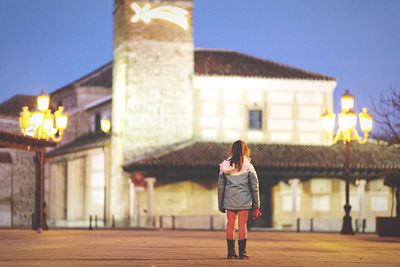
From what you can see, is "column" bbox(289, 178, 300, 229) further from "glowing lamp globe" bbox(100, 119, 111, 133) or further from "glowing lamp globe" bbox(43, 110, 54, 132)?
"glowing lamp globe" bbox(43, 110, 54, 132)

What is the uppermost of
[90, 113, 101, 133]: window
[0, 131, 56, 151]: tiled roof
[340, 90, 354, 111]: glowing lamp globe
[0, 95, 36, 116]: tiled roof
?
[0, 95, 36, 116]: tiled roof

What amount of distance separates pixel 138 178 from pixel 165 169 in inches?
80.8

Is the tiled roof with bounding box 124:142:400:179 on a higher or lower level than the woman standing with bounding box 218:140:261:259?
higher

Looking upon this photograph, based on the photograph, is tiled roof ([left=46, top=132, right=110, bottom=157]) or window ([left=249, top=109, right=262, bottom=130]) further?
tiled roof ([left=46, top=132, right=110, bottom=157])

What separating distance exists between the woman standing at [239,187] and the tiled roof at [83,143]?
3534 cm

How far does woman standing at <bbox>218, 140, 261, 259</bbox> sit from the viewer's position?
A: 13.5 m

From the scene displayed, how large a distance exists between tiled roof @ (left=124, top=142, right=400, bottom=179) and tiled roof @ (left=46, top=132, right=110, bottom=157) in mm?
4673

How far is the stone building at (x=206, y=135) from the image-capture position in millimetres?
45500

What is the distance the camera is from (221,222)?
4400cm

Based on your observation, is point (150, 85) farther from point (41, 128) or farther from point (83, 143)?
point (41, 128)

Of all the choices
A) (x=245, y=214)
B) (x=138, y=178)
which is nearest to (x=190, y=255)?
(x=245, y=214)

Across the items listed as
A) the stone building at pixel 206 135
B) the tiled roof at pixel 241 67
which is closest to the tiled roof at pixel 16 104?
the stone building at pixel 206 135

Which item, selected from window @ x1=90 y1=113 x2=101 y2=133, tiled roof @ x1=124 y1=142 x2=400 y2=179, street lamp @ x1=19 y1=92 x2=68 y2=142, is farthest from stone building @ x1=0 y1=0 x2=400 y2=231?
street lamp @ x1=19 y1=92 x2=68 y2=142

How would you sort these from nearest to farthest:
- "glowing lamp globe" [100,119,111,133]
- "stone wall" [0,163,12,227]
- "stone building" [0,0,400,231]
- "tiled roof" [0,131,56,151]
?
"tiled roof" [0,131,56,151] < "stone building" [0,0,400,231] < "glowing lamp globe" [100,119,111,133] < "stone wall" [0,163,12,227]
